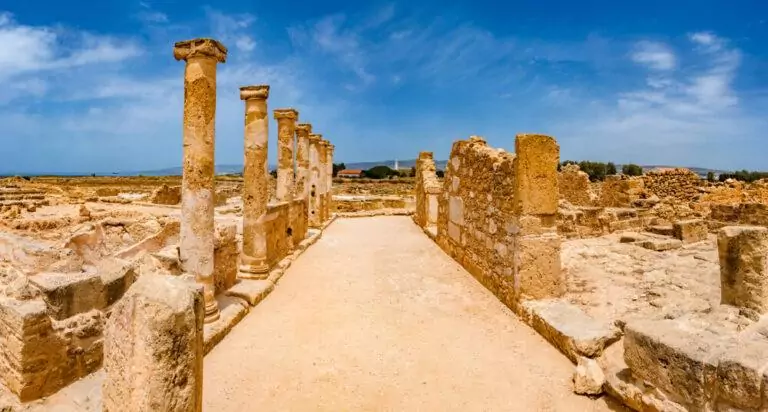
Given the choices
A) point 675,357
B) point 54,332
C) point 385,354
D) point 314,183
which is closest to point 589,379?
point 675,357

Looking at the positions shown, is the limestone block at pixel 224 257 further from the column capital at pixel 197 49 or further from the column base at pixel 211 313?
the column capital at pixel 197 49

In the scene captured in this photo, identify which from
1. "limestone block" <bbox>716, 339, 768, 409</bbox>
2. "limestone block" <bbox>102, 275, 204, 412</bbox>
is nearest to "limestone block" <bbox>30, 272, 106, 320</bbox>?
"limestone block" <bbox>102, 275, 204, 412</bbox>

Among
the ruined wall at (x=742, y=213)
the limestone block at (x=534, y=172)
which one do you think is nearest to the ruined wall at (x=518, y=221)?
the limestone block at (x=534, y=172)

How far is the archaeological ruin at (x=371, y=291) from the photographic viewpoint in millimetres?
2510

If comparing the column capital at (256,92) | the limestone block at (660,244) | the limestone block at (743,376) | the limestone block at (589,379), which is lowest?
the limestone block at (589,379)

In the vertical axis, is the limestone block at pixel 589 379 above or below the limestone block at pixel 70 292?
below

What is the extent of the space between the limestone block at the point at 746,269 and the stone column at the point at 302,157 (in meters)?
10.5

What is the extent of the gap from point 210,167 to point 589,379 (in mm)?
5051

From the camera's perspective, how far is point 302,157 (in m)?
13.4

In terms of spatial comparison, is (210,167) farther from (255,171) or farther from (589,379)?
(589,379)

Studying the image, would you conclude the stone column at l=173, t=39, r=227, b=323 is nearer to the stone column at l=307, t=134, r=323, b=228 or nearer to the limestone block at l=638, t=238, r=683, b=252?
the stone column at l=307, t=134, r=323, b=228

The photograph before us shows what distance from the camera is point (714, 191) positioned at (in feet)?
67.6

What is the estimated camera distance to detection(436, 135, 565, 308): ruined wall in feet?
17.9

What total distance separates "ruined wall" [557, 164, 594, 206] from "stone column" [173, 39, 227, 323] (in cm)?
1572
